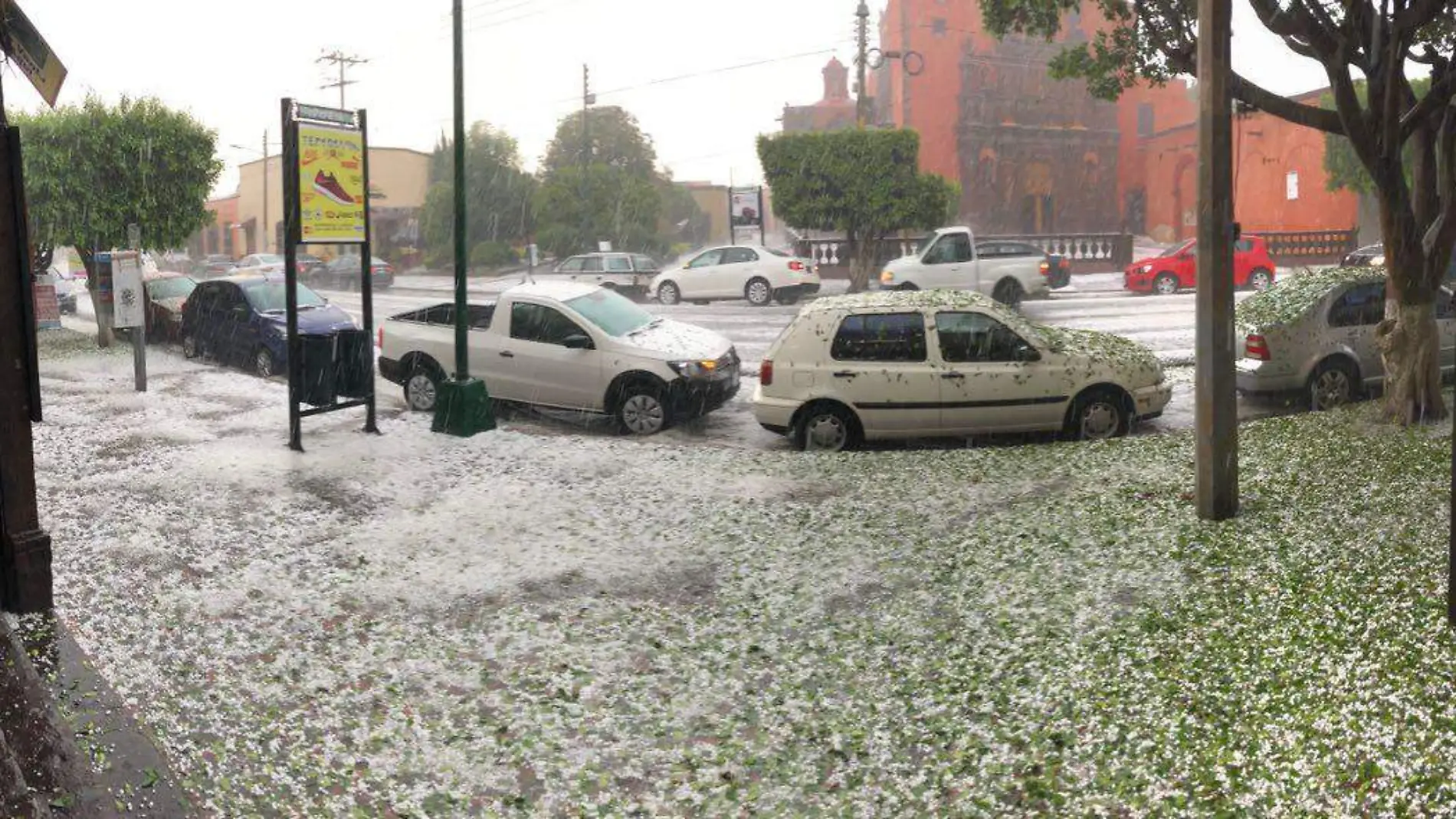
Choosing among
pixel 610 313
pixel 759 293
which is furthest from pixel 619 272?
pixel 610 313

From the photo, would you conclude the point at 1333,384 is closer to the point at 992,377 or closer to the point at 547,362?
the point at 992,377

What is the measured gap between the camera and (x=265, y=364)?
19516 millimetres

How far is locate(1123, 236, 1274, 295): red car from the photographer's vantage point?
31.0 m

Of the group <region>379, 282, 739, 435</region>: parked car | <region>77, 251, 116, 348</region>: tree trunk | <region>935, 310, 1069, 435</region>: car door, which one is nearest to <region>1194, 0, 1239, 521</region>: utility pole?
<region>935, 310, 1069, 435</region>: car door

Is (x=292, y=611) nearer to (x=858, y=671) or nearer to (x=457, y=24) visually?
(x=858, y=671)

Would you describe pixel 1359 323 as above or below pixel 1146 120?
below

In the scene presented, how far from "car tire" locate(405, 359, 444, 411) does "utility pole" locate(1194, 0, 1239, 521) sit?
972cm

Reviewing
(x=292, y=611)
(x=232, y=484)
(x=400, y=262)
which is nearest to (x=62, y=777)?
(x=292, y=611)

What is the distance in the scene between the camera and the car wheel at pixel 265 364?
19469mm

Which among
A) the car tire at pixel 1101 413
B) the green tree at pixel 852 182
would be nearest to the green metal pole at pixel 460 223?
the car tire at pixel 1101 413

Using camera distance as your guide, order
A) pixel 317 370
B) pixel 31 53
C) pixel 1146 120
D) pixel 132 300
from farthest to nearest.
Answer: pixel 1146 120 → pixel 132 300 → pixel 317 370 → pixel 31 53

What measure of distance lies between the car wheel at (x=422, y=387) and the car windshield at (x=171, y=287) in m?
10.3

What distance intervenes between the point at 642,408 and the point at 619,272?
2203 centimetres

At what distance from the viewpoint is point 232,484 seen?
36.4ft
